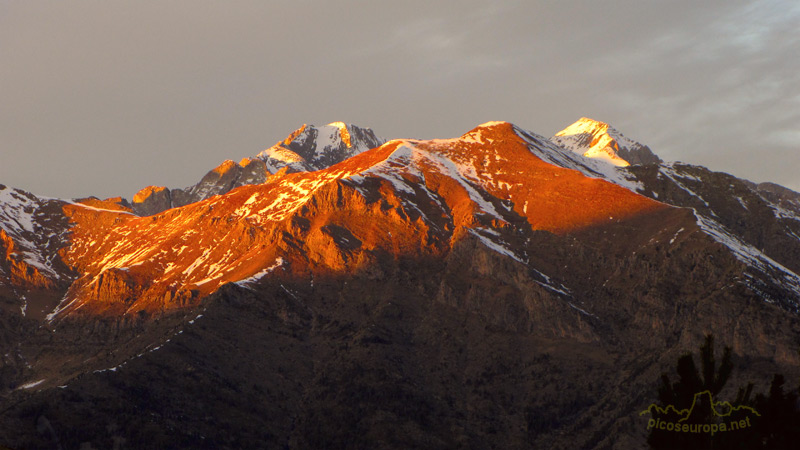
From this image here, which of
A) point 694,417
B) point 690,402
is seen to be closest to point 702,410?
point 694,417

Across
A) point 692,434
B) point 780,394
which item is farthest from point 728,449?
point 780,394

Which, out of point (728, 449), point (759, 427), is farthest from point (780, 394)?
point (728, 449)

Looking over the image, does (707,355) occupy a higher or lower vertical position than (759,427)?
higher

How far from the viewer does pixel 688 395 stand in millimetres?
107625

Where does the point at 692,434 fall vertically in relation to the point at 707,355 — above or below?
below

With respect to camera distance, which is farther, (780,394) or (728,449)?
(780,394)

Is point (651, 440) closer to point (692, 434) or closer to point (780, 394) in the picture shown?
point (692, 434)

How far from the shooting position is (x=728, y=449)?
349ft

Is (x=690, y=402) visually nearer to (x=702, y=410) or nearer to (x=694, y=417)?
(x=702, y=410)

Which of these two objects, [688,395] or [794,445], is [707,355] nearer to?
[688,395]

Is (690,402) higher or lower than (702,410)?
higher

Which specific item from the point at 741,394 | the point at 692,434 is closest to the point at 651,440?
the point at 692,434

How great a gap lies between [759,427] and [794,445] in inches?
150

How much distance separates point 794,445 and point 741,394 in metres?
7.62
